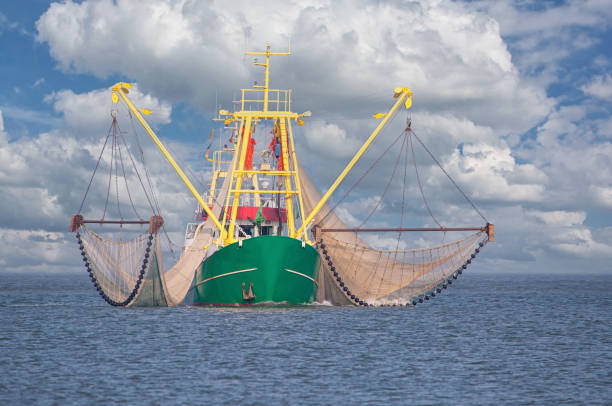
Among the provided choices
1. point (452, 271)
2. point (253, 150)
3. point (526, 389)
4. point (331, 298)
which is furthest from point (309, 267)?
point (526, 389)

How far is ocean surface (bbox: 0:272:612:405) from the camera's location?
21875mm

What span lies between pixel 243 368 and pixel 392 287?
21802 millimetres

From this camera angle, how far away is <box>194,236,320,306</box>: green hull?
131 feet

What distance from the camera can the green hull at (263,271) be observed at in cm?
4000

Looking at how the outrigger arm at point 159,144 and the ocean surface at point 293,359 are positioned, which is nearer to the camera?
the ocean surface at point 293,359

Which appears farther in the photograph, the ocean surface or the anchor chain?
the anchor chain

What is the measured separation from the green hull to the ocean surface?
1.14 m

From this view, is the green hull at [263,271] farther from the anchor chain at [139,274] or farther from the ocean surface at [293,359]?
the anchor chain at [139,274]

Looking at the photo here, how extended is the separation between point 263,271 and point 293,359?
12.7 m

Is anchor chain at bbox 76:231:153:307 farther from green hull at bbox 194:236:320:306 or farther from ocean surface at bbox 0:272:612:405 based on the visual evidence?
green hull at bbox 194:236:320:306

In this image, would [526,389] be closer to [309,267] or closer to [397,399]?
[397,399]

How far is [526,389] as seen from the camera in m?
23.4

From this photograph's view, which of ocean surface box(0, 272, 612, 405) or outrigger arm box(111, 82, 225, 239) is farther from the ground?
outrigger arm box(111, 82, 225, 239)

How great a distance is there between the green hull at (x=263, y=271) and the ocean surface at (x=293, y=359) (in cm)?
114
